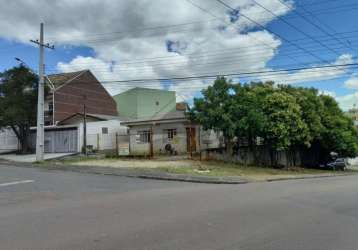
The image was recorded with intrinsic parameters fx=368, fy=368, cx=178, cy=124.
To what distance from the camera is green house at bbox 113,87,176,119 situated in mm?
54562

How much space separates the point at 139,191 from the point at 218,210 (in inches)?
178

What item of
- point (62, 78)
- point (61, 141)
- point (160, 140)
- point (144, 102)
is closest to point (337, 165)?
point (160, 140)

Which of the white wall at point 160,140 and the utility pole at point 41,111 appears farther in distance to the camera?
the white wall at point 160,140

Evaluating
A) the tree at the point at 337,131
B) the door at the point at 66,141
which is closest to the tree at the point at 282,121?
the tree at the point at 337,131

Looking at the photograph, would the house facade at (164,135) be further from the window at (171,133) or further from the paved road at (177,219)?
the paved road at (177,219)

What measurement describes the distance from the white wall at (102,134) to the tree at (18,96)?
4951 millimetres

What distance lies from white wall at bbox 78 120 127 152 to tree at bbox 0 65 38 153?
4.95 m

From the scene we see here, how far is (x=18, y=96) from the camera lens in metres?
33.1

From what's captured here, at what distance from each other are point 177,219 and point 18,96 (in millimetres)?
29347

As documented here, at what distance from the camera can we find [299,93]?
28.3 m

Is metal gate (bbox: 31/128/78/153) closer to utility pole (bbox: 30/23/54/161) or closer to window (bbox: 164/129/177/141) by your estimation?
→ utility pole (bbox: 30/23/54/161)

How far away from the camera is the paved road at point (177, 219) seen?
611 cm

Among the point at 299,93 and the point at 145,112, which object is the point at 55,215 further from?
the point at 145,112

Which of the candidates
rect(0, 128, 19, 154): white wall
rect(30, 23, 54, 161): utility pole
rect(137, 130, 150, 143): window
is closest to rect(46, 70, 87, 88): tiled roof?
rect(0, 128, 19, 154): white wall
